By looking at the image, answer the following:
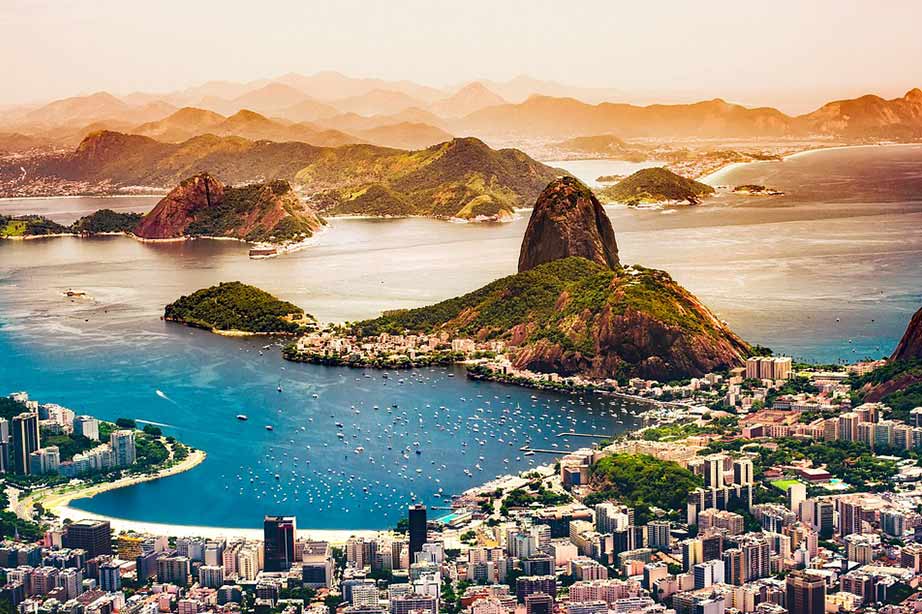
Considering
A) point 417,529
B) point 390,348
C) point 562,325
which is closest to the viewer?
point 417,529

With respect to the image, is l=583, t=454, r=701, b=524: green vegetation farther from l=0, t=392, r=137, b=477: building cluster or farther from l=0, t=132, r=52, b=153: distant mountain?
l=0, t=132, r=52, b=153: distant mountain

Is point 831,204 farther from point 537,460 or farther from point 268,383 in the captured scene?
point 537,460

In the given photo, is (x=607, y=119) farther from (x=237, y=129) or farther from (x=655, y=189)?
(x=655, y=189)

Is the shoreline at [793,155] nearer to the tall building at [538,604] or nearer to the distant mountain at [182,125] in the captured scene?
the distant mountain at [182,125]

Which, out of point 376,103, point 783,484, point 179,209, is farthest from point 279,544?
point 376,103

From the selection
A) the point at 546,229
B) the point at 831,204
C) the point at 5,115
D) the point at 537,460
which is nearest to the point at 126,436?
the point at 537,460

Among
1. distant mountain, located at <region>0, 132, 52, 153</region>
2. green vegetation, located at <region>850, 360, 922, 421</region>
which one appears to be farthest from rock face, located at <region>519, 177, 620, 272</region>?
distant mountain, located at <region>0, 132, 52, 153</region>

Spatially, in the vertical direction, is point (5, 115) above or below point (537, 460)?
above
